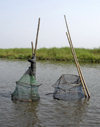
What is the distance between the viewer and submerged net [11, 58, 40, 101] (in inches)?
273

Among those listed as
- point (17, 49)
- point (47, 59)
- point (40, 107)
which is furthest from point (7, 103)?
point (17, 49)

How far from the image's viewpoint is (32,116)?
5.81 meters

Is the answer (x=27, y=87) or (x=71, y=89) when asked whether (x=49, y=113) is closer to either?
(x=27, y=87)

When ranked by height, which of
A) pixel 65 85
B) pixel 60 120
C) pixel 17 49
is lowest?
pixel 60 120

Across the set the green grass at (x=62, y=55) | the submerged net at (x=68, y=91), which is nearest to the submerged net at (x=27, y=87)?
the submerged net at (x=68, y=91)

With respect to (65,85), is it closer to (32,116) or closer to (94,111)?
(94,111)

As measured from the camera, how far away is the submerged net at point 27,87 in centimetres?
693

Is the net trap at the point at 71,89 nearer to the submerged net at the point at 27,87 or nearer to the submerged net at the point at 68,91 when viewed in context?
the submerged net at the point at 68,91

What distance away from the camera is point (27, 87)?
6.93m

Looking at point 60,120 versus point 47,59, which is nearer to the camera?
point 60,120

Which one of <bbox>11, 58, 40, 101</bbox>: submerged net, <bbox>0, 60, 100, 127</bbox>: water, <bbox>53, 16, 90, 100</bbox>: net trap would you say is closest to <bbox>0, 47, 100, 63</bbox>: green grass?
<bbox>53, 16, 90, 100</bbox>: net trap

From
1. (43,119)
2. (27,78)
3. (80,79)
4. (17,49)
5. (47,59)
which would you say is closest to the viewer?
(43,119)

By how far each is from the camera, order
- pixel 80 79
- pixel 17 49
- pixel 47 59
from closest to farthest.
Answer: pixel 80 79 < pixel 47 59 < pixel 17 49

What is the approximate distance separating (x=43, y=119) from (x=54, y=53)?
66.8ft
